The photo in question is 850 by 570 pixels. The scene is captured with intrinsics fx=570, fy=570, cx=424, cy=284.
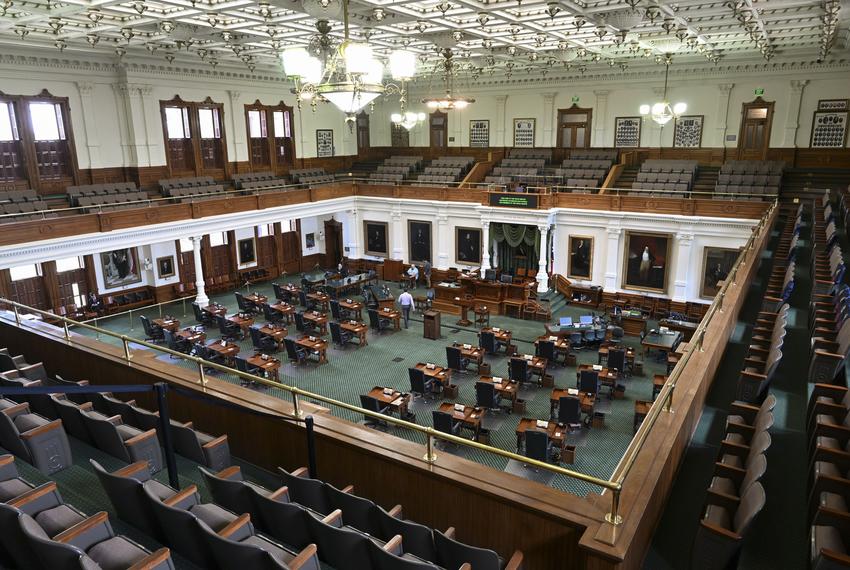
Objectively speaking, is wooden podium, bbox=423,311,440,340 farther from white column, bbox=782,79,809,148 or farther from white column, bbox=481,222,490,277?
white column, bbox=782,79,809,148

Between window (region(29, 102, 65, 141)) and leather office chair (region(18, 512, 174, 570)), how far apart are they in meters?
17.6

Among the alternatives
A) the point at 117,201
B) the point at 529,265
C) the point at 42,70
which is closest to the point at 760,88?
the point at 529,265

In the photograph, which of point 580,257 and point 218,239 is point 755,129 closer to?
point 580,257

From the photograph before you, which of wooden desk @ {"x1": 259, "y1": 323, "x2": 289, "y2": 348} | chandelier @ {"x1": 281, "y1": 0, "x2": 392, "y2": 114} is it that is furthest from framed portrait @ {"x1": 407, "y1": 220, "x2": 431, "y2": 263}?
chandelier @ {"x1": 281, "y1": 0, "x2": 392, "y2": 114}

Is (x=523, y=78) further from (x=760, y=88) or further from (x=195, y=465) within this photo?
(x=195, y=465)

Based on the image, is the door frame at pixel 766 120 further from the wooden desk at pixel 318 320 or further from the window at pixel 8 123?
the window at pixel 8 123

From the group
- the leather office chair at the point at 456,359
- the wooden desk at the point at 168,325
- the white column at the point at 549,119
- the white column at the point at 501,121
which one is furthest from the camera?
the white column at the point at 501,121

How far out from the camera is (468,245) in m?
22.7

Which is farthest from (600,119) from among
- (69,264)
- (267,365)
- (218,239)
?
(69,264)

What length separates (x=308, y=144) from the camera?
25453 millimetres

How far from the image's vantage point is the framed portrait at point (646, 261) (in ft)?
63.0

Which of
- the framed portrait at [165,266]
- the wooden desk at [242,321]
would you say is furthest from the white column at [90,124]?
the wooden desk at [242,321]

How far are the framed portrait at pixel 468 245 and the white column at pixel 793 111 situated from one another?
1125cm

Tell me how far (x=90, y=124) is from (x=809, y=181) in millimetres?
23763
